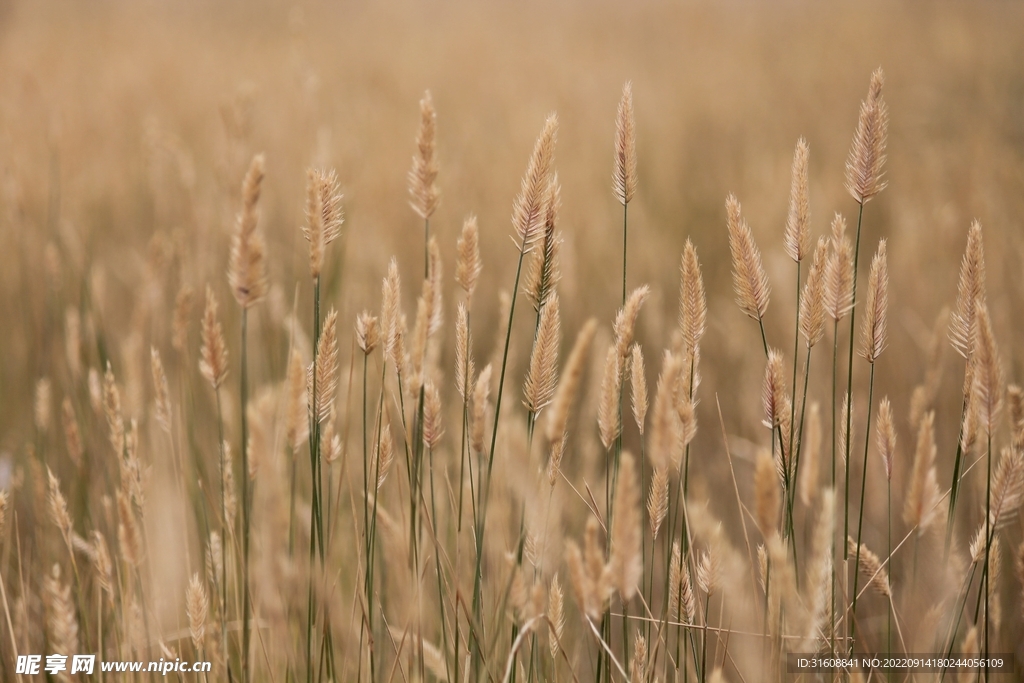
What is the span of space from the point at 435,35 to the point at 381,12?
20.8 inches

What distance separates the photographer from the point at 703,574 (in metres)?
0.65

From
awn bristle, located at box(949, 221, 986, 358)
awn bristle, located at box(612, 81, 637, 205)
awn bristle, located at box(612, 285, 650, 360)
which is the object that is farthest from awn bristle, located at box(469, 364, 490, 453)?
awn bristle, located at box(949, 221, 986, 358)

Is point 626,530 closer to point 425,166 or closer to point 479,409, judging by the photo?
point 479,409

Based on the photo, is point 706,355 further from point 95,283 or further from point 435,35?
point 435,35

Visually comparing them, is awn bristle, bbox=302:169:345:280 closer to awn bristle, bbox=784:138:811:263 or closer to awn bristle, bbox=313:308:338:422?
awn bristle, bbox=313:308:338:422

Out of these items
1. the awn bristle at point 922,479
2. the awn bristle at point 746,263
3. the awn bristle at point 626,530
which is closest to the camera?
the awn bristle at point 626,530

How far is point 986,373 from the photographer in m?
0.56

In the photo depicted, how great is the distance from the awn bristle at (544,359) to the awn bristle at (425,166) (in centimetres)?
18

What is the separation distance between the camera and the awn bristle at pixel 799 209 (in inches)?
24.1

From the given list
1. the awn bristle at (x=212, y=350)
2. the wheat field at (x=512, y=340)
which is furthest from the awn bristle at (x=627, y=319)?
the awn bristle at (x=212, y=350)

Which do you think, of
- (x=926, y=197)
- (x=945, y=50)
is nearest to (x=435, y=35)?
(x=945, y=50)

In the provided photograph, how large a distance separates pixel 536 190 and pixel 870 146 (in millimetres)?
338

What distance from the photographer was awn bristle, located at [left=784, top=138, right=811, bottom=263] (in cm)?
61

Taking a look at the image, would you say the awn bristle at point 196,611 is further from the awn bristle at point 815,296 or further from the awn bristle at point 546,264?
the awn bristle at point 815,296
